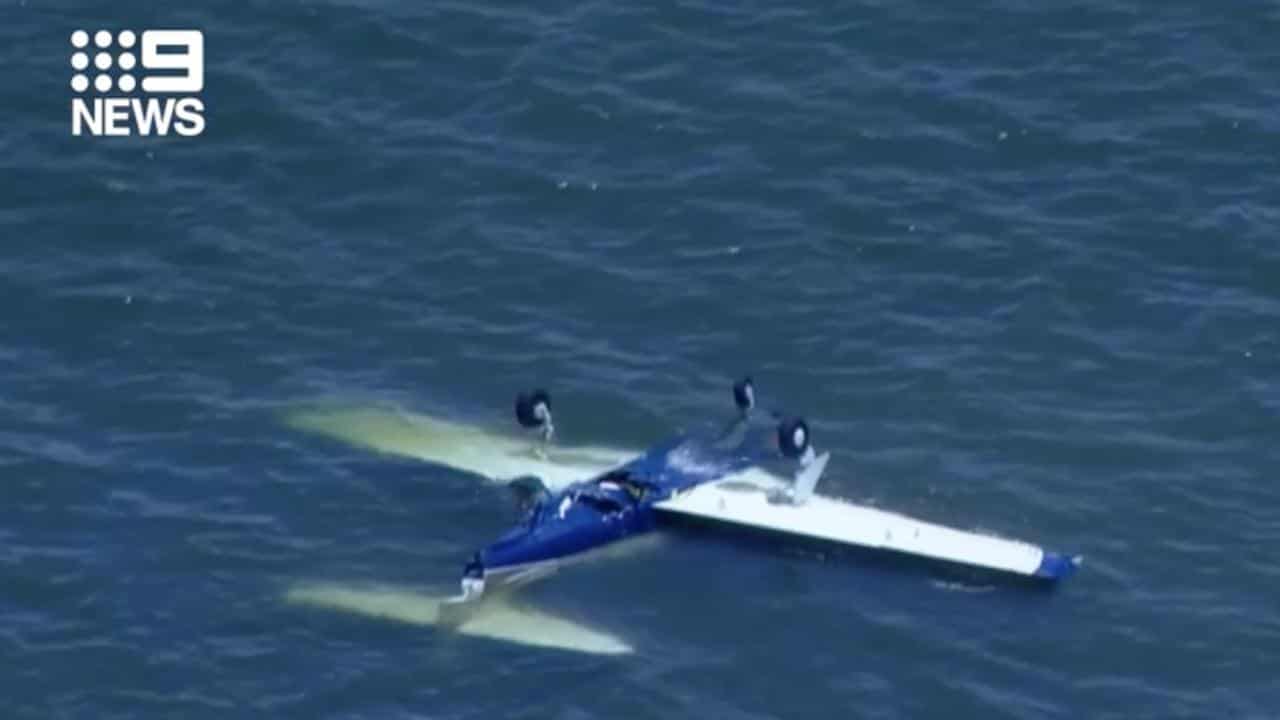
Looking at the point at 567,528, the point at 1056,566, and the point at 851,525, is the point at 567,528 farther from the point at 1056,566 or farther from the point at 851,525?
the point at 1056,566

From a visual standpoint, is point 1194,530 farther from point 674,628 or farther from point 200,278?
point 200,278

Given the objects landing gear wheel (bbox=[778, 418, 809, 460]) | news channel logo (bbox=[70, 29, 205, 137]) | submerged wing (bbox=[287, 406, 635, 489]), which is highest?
news channel logo (bbox=[70, 29, 205, 137])

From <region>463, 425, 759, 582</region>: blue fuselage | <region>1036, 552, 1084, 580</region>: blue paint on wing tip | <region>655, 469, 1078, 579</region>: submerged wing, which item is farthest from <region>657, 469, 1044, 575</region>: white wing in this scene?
<region>463, 425, 759, 582</region>: blue fuselage

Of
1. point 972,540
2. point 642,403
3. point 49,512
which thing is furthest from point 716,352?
point 49,512

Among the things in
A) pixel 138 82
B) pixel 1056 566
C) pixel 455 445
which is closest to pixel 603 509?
pixel 455 445

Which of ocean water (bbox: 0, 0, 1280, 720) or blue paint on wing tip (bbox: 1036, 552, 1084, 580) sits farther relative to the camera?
blue paint on wing tip (bbox: 1036, 552, 1084, 580)

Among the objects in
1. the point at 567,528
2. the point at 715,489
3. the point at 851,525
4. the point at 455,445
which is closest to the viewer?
the point at 567,528

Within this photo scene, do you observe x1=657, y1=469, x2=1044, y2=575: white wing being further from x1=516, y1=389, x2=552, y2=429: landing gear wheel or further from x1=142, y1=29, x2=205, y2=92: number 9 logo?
x1=142, y1=29, x2=205, y2=92: number 9 logo
